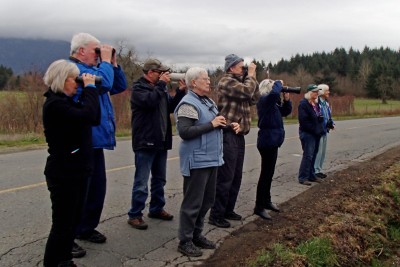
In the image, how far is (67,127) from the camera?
353cm

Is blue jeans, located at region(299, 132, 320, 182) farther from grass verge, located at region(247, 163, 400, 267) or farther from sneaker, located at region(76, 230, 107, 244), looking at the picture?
sneaker, located at region(76, 230, 107, 244)

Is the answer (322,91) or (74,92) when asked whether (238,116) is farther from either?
(322,91)

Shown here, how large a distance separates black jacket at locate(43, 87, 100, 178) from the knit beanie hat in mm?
2201

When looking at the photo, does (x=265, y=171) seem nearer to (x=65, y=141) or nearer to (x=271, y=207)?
(x=271, y=207)

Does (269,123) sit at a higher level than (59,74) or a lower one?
lower

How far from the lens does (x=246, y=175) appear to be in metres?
8.76

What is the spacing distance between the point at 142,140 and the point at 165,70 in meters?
0.88

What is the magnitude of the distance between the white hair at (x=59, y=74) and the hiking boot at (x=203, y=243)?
222 cm

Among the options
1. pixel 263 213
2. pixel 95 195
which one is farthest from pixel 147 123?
pixel 263 213

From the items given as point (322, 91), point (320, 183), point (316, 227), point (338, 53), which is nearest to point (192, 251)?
point (316, 227)

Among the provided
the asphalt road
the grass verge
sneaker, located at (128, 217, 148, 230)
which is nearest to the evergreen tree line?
the asphalt road

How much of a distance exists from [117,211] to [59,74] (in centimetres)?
283

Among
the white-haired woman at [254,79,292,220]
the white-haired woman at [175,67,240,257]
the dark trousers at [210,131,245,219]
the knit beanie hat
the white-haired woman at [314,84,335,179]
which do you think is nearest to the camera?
the white-haired woman at [175,67,240,257]

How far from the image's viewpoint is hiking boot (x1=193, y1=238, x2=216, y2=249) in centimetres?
462
